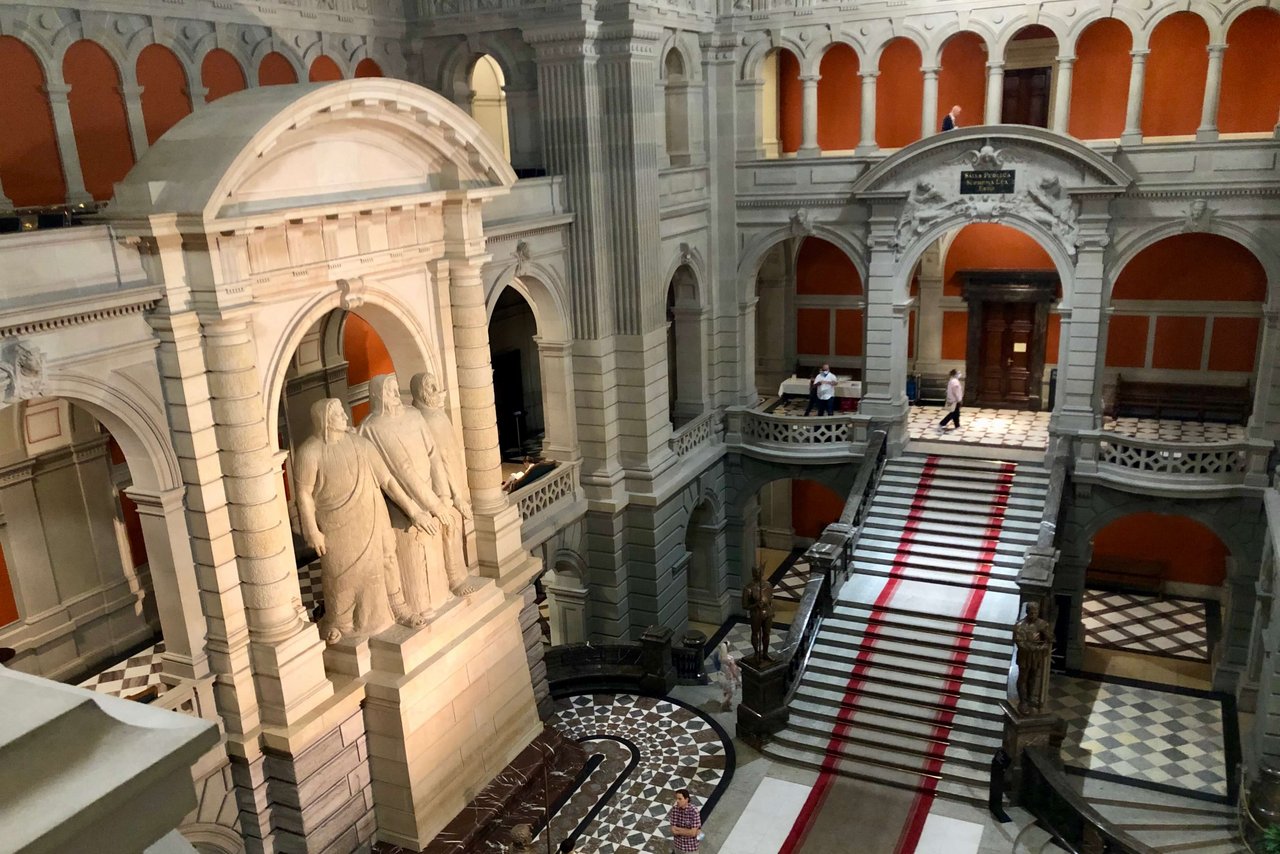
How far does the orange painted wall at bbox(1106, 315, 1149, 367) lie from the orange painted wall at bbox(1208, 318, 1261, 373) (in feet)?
4.77

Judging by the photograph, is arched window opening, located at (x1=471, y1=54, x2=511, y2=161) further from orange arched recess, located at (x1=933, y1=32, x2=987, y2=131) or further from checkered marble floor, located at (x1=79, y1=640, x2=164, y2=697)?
checkered marble floor, located at (x1=79, y1=640, x2=164, y2=697)

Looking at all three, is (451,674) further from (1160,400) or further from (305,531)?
(1160,400)

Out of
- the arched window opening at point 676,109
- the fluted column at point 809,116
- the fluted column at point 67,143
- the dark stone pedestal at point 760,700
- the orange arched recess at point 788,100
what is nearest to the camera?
the fluted column at point 67,143

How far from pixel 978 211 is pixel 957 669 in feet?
31.0

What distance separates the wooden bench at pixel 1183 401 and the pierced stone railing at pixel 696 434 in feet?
32.8

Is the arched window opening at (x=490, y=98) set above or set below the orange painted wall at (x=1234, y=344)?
above

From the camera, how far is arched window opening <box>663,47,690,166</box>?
21.3m

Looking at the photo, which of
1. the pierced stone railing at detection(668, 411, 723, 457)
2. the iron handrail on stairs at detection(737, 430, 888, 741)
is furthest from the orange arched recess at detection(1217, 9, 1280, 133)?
the pierced stone railing at detection(668, 411, 723, 457)

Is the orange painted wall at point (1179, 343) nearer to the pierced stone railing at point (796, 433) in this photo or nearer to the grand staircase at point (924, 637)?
the grand staircase at point (924, 637)

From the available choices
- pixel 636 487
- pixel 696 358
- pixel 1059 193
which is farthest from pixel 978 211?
pixel 636 487

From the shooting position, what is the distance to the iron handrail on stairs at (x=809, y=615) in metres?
16.9

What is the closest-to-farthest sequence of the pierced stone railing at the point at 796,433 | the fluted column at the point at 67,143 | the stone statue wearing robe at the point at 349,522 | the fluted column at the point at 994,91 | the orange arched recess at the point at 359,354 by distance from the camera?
1. the stone statue wearing robe at the point at 349,522
2. the fluted column at the point at 67,143
3. the fluted column at the point at 994,91
4. the orange arched recess at the point at 359,354
5. the pierced stone railing at the point at 796,433

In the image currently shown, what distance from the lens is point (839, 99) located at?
23969 millimetres

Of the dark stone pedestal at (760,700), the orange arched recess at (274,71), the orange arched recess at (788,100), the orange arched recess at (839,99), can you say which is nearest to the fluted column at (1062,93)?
the orange arched recess at (839,99)
